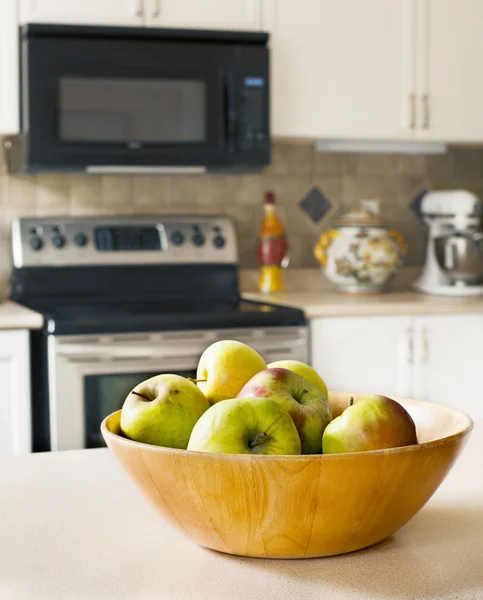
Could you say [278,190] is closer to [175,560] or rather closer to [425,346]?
[425,346]

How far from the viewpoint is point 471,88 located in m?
3.38

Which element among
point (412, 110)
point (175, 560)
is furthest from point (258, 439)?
point (412, 110)

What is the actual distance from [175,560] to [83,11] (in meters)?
2.41

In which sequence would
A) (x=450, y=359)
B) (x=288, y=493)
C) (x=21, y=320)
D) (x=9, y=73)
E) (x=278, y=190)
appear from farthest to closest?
(x=278, y=190) < (x=450, y=359) < (x=9, y=73) < (x=21, y=320) < (x=288, y=493)

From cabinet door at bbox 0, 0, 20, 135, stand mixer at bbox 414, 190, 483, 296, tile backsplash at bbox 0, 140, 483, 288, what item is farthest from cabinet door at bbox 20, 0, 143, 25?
stand mixer at bbox 414, 190, 483, 296

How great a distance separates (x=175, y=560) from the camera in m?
0.89

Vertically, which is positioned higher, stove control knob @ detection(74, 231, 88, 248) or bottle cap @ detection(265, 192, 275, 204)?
bottle cap @ detection(265, 192, 275, 204)

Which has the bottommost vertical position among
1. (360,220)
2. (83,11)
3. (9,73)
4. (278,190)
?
(360,220)

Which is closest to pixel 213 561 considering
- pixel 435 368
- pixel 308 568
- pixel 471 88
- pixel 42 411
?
pixel 308 568

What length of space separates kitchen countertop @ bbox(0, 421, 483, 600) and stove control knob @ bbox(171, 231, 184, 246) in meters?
2.21

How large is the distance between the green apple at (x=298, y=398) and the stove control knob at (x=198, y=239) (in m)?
2.40

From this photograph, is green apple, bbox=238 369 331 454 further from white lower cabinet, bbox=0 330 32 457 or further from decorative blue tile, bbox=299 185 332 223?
decorative blue tile, bbox=299 185 332 223

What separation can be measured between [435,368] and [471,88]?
1.00 metres

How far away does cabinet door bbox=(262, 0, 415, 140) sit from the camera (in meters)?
3.20
